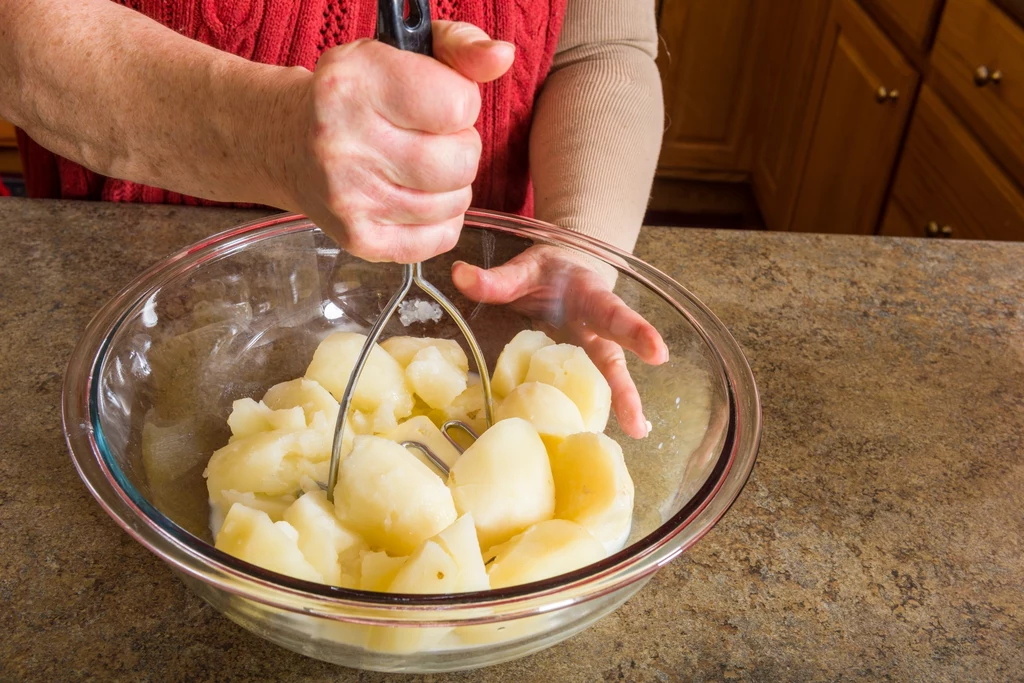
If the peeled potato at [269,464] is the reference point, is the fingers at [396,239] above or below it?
above

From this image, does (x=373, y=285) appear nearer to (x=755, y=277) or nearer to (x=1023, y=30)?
(x=755, y=277)

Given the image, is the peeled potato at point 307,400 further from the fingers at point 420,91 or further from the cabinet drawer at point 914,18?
the cabinet drawer at point 914,18

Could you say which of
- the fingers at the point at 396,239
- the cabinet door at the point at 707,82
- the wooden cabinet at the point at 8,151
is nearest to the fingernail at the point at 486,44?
the fingers at the point at 396,239

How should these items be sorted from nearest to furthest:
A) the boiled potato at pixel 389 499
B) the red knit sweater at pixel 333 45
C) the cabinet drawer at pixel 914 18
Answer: the boiled potato at pixel 389 499, the red knit sweater at pixel 333 45, the cabinet drawer at pixel 914 18

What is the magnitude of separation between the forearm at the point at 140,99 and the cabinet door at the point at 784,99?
2060 millimetres

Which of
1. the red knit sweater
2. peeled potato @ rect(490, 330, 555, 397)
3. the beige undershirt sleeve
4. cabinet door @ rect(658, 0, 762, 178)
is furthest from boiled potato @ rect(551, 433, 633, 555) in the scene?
cabinet door @ rect(658, 0, 762, 178)

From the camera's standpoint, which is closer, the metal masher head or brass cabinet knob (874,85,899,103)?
the metal masher head

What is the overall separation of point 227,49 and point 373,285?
39 centimetres

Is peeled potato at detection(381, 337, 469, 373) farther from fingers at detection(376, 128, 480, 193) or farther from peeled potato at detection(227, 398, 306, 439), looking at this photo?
fingers at detection(376, 128, 480, 193)

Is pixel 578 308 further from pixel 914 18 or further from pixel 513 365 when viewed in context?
pixel 914 18

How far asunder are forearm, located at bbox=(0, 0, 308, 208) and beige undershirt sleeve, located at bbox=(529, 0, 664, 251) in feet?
1.48

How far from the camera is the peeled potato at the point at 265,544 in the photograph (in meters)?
0.53

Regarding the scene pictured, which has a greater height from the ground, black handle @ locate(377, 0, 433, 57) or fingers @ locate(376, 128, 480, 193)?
black handle @ locate(377, 0, 433, 57)

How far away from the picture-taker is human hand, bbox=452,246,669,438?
2.46ft
